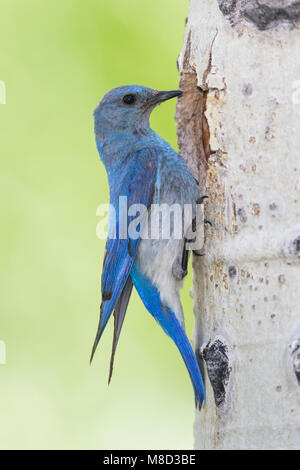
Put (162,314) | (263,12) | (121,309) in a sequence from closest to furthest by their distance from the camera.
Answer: (263,12), (121,309), (162,314)

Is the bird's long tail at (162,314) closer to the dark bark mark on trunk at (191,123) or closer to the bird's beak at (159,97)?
the dark bark mark on trunk at (191,123)

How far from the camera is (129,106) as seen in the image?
4469 mm

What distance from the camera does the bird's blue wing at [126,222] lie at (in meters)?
3.80

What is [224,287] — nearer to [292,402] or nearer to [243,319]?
[243,319]

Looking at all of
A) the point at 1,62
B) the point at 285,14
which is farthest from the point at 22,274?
the point at 285,14

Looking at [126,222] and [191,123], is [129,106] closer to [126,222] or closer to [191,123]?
[191,123]

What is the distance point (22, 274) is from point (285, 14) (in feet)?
13.3

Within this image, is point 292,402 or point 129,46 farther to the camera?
point 129,46

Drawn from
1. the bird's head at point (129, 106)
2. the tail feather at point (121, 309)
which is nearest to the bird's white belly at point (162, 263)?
the tail feather at point (121, 309)

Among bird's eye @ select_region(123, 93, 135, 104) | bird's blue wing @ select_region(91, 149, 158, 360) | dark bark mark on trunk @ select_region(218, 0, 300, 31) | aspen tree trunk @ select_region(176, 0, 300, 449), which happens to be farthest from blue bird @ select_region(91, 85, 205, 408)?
dark bark mark on trunk @ select_region(218, 0, 300, 31)

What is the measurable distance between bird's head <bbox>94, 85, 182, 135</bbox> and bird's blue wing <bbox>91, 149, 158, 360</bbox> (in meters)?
0.25

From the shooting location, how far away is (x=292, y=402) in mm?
2867

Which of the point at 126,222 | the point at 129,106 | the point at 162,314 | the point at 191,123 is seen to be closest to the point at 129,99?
the point at 129,106

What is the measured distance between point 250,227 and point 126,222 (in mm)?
1013
